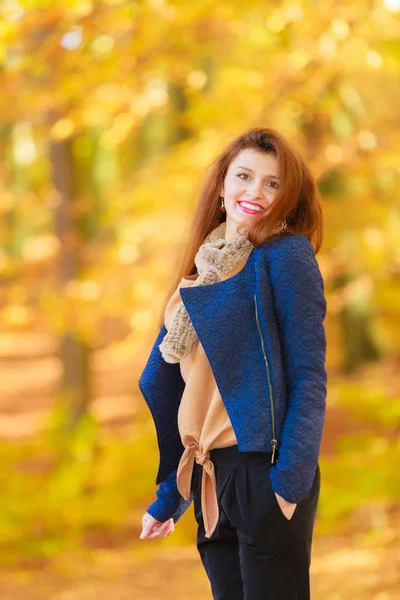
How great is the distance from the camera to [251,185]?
1.99 metres

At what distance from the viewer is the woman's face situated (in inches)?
78.1

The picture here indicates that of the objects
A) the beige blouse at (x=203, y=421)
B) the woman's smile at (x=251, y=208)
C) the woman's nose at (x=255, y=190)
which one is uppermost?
the woman's nose at (x=255, y=190)

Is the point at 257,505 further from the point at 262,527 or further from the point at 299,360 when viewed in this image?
the point at 299,360

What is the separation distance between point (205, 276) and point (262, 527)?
635 millimetres

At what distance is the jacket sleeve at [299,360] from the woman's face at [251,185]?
160mm

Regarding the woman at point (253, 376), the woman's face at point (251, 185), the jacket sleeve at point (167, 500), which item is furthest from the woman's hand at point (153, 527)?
the woman's face at point (251, 185)

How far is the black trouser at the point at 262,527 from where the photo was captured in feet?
5.91

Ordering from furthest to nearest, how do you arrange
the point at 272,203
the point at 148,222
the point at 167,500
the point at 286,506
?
1. the point at 148,222
2. the point at 167,500
3. the point at 272,203
4. the point at 286,506

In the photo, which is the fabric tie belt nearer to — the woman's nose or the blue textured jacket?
the blue textured jacket

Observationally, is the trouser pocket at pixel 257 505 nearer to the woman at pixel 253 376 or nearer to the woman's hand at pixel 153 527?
the woman at pixel 253 376

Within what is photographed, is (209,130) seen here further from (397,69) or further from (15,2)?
(15,2)

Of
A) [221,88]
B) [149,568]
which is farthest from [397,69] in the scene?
[149,568]

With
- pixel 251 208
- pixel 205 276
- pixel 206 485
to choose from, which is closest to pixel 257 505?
pixel 206 485

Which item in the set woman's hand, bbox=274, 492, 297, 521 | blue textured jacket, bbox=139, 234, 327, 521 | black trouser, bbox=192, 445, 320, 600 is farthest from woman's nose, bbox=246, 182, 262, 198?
woman's hand, bbox=274, 492, 297, 521
